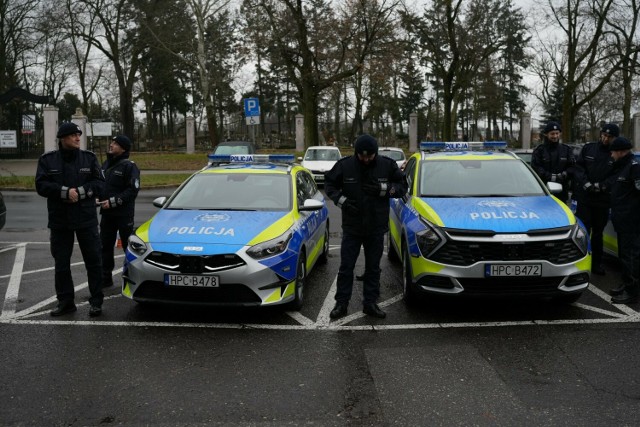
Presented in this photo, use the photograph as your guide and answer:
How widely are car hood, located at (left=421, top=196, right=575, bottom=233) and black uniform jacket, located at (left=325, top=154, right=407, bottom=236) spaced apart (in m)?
0.53

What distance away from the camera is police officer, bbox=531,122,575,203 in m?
8.24

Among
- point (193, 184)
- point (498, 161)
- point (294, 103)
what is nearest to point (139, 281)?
point (193, 184)

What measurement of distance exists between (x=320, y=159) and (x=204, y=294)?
1699 centimetres

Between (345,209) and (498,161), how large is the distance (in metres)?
2.66

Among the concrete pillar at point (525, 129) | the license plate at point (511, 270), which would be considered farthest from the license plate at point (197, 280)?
the concrete pillar at point (525, 129)

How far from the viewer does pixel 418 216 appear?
20.6 ft

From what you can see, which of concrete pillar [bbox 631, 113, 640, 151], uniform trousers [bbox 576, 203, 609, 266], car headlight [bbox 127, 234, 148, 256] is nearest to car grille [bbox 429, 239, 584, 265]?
uniform trousers [bbox 576, 203, 609, 266]

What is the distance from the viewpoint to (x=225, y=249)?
5.48 meters

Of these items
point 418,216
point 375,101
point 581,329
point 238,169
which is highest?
point 375,101

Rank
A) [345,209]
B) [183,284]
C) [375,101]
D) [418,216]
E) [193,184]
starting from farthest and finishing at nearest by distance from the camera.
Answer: [375,101]
[193,184]
[418,216]
[345,209]
[183,284]

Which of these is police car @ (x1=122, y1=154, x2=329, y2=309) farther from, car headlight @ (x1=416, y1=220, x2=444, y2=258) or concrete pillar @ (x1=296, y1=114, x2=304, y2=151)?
concrete pillar @ (x1=296, y1=114, x2=304, y2=151)

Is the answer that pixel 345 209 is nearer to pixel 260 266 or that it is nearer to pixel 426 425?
pixel 260 266

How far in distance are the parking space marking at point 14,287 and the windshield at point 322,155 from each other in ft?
44.4

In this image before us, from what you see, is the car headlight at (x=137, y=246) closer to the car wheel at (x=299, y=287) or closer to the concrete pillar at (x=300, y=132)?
the car wheel at (x=299, y=287)
